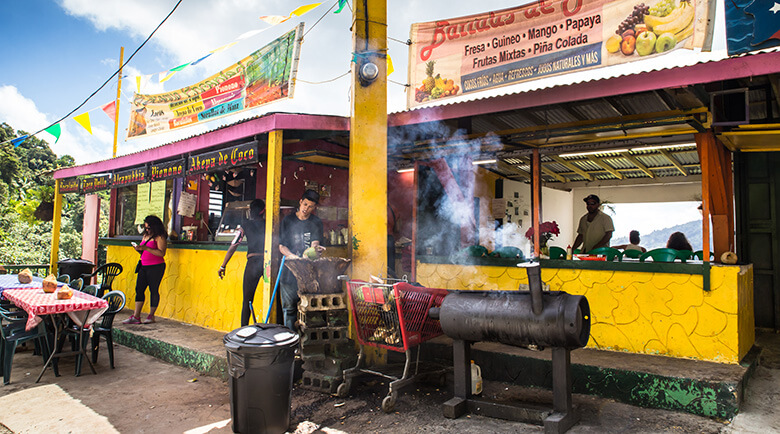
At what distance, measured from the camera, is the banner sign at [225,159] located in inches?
251

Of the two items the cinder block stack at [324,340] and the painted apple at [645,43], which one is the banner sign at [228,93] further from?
the painted apple at [645,43]

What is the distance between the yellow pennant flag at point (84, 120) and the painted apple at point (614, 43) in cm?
1266

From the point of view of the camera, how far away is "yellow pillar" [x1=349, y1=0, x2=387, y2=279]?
19.2 ft

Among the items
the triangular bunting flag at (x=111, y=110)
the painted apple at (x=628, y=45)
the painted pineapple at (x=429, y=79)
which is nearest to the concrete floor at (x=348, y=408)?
the painted apple at (x=628, y=45)

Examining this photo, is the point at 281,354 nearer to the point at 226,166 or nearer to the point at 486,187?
the point at 226,166

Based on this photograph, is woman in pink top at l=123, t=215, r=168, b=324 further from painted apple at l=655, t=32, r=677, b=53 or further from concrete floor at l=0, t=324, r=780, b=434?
painted apple at l=655, t=32, r=677, b=53

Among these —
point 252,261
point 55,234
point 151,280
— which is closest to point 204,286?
point 151,280

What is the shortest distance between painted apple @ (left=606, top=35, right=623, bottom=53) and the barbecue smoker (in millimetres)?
3400

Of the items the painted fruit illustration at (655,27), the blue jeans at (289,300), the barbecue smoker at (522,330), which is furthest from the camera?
the blue jeans at (289,300)

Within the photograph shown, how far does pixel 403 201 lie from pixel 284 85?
413 cm

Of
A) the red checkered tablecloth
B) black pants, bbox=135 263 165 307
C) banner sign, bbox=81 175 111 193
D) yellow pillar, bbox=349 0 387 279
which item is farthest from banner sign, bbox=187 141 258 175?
banner sign, bbox=81 175 111 193

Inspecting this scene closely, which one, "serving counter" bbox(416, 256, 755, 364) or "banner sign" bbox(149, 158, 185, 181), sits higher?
"banner sign" bbox(149, 158, 185, 181)

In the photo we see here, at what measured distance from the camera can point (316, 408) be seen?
4.63 m

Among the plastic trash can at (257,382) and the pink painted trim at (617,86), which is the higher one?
the pink painted trim at (617,86)
